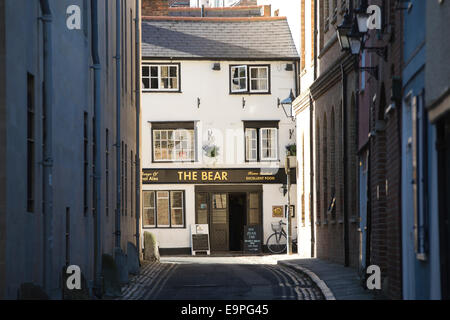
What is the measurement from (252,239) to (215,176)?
3089 mm

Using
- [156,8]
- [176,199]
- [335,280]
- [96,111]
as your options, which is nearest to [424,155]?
[335,280]

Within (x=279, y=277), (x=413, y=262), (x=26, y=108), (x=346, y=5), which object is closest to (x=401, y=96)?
(x=413, y=262)

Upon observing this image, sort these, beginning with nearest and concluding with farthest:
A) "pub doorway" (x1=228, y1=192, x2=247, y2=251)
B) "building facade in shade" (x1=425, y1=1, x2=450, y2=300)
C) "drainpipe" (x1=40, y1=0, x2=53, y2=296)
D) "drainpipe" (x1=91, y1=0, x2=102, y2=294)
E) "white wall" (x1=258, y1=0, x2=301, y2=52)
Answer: "building facade in shade" (x1=425, y1=1, x2=450, y2=300), "drainpipe" (x1=40, y1=0, x2=53, y2=296), "drainpipe" (x1=91, y1=0, x2=102, y2=294), "white wall" (x1=258, y1=0, x2=301, y2=52), "pub doorway" (x1=228, y1=192, x2=247, y2=251)

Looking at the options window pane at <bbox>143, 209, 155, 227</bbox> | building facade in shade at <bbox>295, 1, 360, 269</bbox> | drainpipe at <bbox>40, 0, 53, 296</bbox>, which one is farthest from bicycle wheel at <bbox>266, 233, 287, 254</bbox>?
drainpipe at <bbox>40, 0, 53, 296</bbox>

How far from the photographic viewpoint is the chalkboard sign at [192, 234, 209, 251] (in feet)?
135

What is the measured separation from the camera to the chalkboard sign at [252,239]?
40.8m

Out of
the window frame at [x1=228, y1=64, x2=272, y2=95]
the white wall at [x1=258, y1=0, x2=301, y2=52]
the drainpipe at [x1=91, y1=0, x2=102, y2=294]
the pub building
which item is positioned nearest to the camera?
the drainpipe at [x1=91, y1=0, x2=102, y2=294]

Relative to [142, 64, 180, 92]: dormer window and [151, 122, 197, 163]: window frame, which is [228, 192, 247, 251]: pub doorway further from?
[142, 64, 180, 92]: dormer window

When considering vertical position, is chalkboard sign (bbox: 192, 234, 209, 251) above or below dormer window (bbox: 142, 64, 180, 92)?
below

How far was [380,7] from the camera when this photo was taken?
17375 millimetres

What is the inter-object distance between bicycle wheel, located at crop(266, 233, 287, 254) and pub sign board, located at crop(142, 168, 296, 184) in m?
2.27

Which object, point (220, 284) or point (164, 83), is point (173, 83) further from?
point (220, 284)
